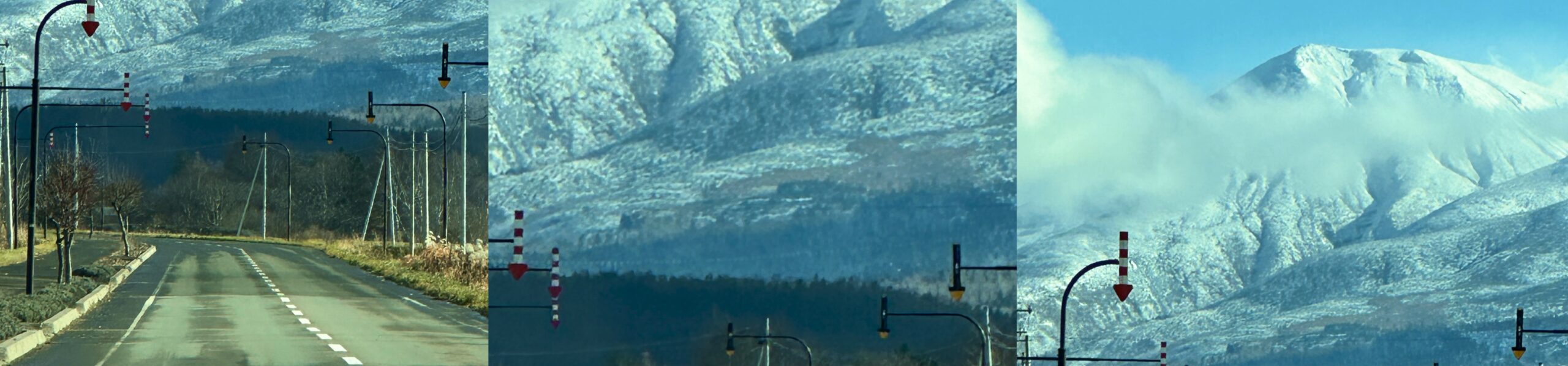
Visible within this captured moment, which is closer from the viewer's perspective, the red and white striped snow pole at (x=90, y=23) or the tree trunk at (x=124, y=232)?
the red and white striped snow pole at (x=90, y=23)

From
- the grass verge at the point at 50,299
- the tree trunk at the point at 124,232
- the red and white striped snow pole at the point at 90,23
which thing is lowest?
the grass verge at the point at 50,299

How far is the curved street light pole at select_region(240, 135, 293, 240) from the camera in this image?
2964cm

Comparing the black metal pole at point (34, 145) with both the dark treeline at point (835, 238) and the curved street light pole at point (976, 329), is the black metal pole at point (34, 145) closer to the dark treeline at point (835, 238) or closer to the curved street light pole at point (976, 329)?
the dark treeline at point (835, 238)

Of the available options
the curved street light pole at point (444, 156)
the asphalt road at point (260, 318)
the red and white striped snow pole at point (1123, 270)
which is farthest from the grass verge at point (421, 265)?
the red and white striped snow pole at point (1123, 270)

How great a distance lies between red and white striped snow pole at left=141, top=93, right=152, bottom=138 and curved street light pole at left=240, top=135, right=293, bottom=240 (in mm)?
1681

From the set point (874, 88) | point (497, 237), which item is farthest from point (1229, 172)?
point (497, 237)

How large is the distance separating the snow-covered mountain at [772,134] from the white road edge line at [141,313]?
19.6ft

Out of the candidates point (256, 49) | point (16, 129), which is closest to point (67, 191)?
point (16, 129)

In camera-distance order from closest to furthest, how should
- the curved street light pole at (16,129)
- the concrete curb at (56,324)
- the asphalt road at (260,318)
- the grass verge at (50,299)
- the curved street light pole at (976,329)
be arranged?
the concrete curb at (56,324), the asphalt road at (260,318), the grass verge at (50,299), the curved street light pole at (976,329), the curved street light pole at (16,129)

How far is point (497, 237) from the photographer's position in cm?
1988

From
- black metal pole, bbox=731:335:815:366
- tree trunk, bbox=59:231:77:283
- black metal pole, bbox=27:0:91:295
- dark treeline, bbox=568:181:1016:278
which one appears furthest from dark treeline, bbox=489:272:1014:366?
tree trunk, bbox=59:231:77:283

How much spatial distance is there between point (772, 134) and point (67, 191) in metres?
13.1

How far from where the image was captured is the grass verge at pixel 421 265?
24875mm

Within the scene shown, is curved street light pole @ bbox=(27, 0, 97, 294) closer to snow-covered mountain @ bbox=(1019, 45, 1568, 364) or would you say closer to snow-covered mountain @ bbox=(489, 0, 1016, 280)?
snow-covered mountain @ bbox=(489, 0, 1016, 280)
